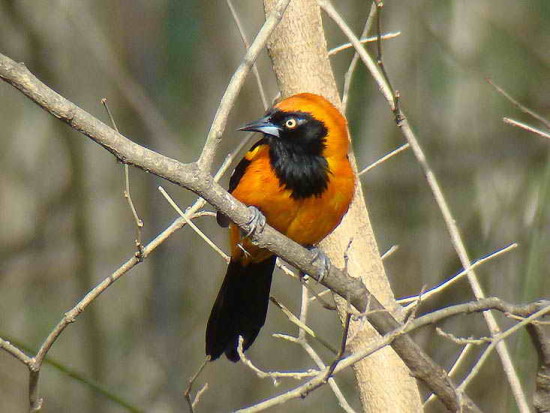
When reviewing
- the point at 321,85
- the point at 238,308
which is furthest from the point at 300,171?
the point at 238,308

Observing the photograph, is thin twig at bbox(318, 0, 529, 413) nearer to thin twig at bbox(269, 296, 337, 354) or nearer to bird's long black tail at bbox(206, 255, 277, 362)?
thin twig at bbox(269, 296, 337, 354)

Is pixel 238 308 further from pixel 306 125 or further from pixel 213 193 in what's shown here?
pixel 213 193

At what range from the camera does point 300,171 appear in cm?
382

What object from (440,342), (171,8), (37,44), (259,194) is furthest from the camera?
(171,8)

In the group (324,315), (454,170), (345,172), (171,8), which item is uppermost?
(171,8)

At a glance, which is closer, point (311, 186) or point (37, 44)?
point (311, 186)

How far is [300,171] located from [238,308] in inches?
32.7

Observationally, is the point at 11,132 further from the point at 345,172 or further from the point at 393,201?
the point at 345,172

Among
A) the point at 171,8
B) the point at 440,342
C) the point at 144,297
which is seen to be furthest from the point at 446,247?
the point at 171,8

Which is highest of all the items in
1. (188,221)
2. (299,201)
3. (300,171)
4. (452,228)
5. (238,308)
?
(188,221)

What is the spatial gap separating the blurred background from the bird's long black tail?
258 cm

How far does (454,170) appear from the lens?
290 inches

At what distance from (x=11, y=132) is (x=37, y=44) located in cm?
147

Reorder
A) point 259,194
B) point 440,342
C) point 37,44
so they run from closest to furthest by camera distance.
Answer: point 259,194
point 440,342
point 37,44
